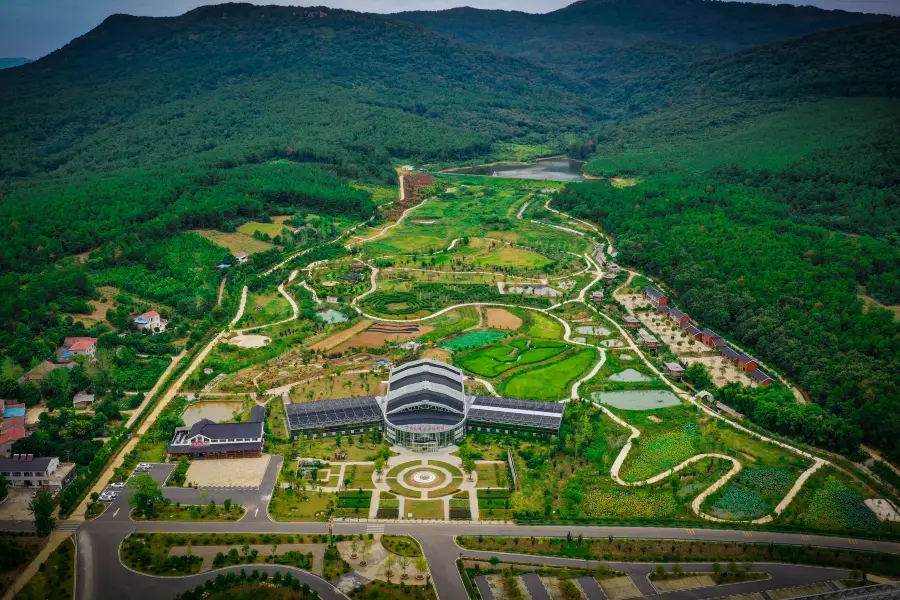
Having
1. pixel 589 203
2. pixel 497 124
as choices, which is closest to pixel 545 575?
pixel 589 203

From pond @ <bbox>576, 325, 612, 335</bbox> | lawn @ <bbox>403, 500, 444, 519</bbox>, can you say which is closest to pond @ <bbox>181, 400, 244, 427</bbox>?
lawn @ <bbox>403, 500, 444, 519</bbox>

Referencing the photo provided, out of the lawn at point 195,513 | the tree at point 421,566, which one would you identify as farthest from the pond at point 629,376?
the lawn at point 195,513

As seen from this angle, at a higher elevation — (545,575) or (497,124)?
(497,124)

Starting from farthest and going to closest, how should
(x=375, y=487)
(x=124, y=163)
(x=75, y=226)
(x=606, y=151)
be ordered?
(x=606, y=151) < (x=124, y=163) < (x=75, y=226) < (x=375, y=487)

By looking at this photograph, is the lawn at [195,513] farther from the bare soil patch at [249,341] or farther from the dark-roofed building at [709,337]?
the dark-roofed building at [709,337]

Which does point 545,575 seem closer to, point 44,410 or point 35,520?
point 35,520

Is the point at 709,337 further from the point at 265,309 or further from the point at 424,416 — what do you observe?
the point at 265,309

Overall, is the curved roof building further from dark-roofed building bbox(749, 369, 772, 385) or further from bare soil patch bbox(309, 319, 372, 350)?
dark-roofed building bbox(749, 369, 772, 385)
